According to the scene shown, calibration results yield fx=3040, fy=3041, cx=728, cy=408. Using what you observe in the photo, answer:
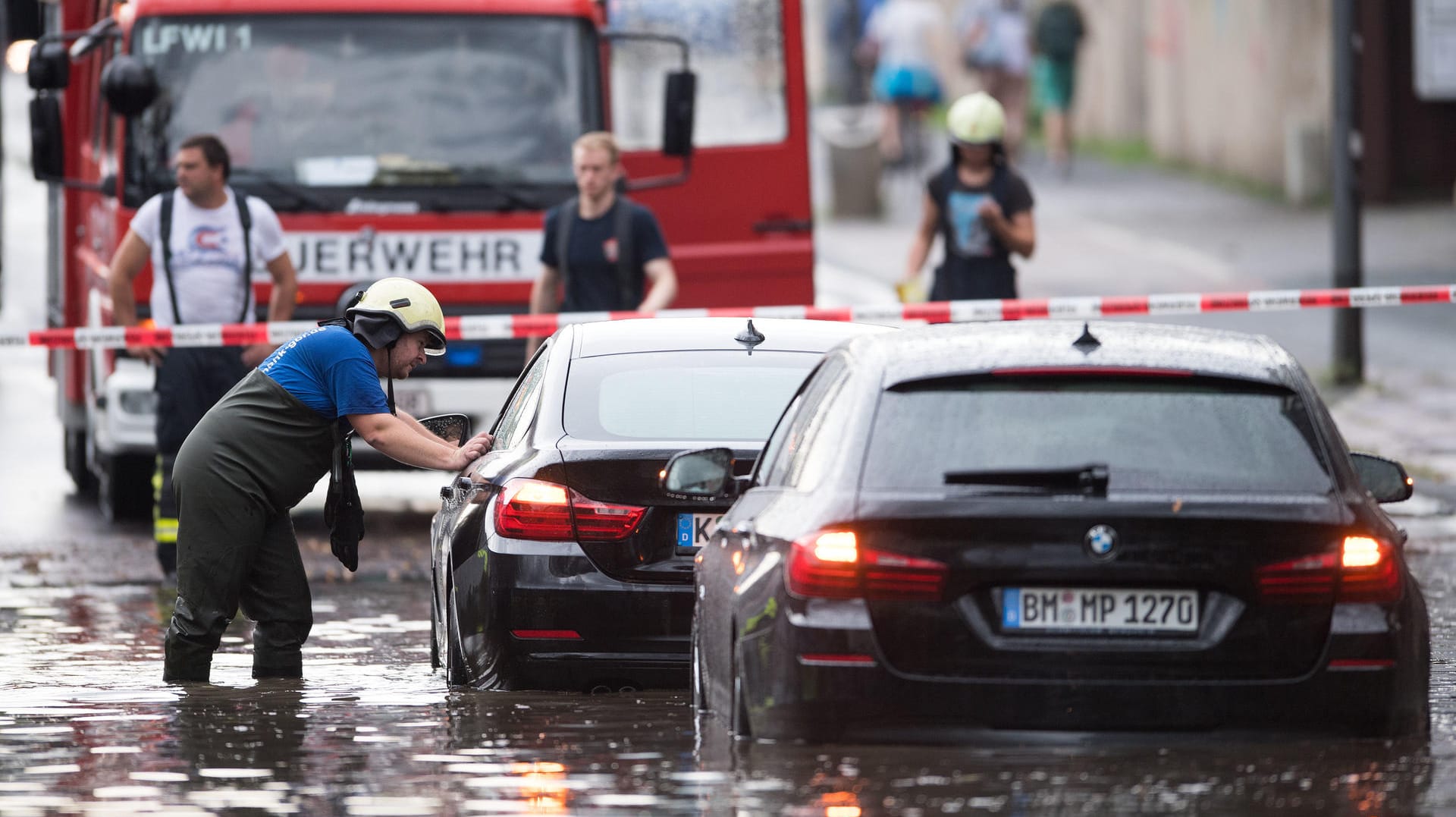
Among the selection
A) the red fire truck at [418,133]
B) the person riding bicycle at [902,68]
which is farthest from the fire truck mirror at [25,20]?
the person riding bicycle at [902,68]

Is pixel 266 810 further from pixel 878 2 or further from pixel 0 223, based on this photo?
pixel 878 2

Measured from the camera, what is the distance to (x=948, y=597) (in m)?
6.52

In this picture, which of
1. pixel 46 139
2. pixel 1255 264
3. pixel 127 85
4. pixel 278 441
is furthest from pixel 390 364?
pixel 1255 264

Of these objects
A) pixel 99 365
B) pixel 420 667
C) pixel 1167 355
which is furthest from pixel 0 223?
pixel 1167 355

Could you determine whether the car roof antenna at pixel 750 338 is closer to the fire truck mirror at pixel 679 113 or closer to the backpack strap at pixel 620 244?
the backpack strap at pixel 620 244

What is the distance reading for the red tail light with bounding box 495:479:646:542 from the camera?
859 cm

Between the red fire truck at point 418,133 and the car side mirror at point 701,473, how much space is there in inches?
280

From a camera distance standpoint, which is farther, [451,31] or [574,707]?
[451,31]

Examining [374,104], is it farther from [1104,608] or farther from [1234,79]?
[1234,79]

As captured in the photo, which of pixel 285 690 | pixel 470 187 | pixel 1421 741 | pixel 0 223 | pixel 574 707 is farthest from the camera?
pixel 0 223

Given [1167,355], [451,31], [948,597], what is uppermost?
[451,31]

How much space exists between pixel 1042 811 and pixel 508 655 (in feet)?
8.86

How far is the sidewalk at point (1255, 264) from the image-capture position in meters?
18.6

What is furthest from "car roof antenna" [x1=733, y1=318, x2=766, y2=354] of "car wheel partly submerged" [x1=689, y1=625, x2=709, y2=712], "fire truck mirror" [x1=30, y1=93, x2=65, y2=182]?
"fire truck mirror" [x1=30, y1=93, x2=65, y2=182]
